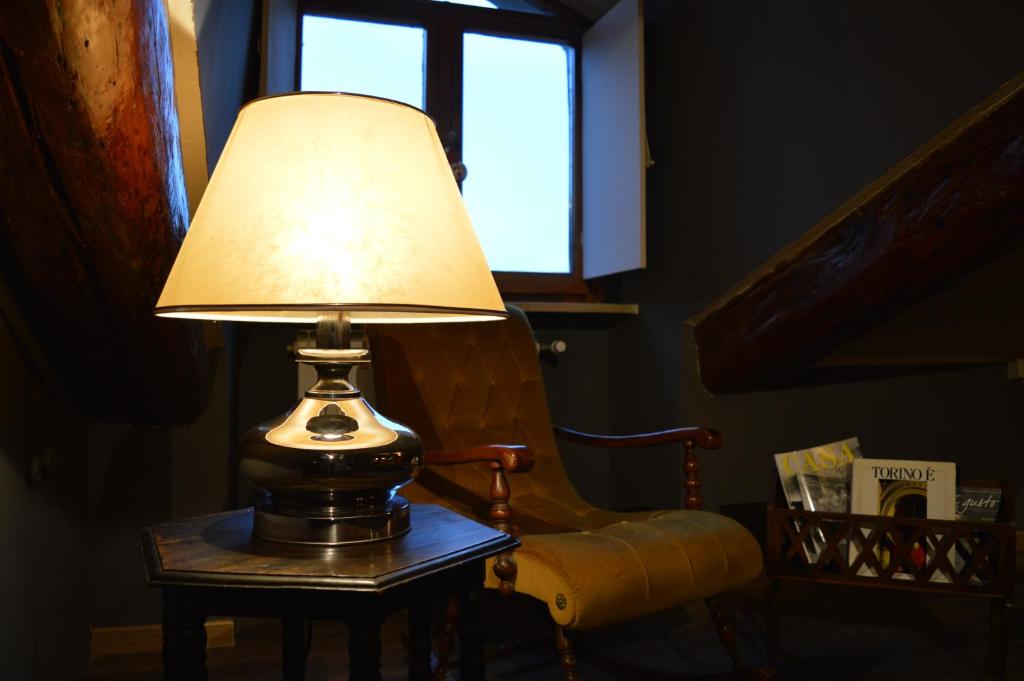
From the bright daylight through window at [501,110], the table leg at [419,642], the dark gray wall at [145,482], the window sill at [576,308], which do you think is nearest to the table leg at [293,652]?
the table leg at [419,642]

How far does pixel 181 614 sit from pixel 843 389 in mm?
2348

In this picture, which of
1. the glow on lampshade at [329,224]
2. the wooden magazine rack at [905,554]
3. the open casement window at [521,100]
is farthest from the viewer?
the open casement window at [521,100]

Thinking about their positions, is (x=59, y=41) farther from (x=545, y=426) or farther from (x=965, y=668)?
(x=965, y=668)

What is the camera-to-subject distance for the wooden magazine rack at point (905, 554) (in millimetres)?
1820

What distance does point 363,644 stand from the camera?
105cm

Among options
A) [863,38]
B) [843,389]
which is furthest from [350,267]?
[843,389]

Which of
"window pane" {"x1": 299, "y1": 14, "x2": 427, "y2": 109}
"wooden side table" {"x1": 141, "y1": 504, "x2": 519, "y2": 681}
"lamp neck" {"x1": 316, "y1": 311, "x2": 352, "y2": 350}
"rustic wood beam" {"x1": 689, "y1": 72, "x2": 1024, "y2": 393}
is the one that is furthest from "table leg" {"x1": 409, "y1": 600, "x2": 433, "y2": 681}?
"window pane" {"x1": 299, "y1": 14, "x2": 427, "y2": 109}

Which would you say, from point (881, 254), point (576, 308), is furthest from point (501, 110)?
point (881, 254)

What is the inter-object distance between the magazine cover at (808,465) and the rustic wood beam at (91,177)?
4.67ft

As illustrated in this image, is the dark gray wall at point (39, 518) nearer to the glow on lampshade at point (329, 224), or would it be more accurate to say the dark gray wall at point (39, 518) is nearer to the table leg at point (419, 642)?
the glow on lampshade at point (329, 224)

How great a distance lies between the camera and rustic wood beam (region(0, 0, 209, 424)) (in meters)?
1.02

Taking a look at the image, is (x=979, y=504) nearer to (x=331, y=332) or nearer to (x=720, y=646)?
(x=720, y=646)

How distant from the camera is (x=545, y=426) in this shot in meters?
2.42

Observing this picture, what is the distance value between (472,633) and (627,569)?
0.43 meters
